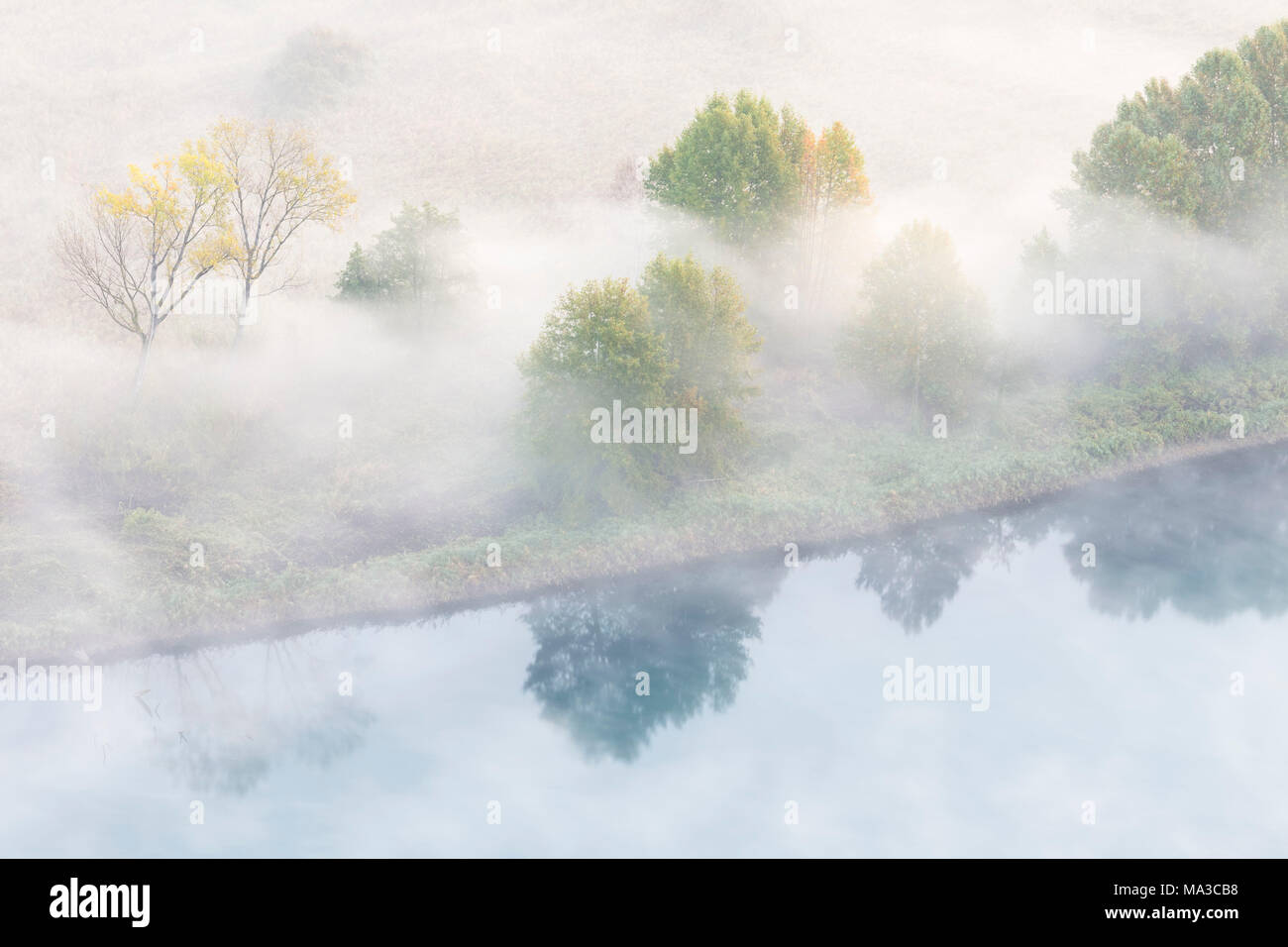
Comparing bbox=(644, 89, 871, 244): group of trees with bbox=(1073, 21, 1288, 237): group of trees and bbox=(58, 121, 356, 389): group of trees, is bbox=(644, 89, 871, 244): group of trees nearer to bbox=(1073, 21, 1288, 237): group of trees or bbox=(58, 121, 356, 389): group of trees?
bbox=(1073, 21, 1288, 237): group of trees

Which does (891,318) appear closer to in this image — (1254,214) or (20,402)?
(1254,214)

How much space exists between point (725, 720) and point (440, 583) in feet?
36.8

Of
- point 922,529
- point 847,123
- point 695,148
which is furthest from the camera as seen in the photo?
point 847,123

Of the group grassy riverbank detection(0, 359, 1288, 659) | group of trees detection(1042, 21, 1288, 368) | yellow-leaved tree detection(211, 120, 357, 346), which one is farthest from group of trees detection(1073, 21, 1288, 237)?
Answer: yellow-leaved tree detection(211, 120, 357, 346)

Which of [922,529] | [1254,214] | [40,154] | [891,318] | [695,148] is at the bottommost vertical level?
[922,529]

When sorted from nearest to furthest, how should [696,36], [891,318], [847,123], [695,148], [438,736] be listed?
1. [438,736]
2. [891,318]
3. [695,148]
4. [847,123]
5. [696,36]

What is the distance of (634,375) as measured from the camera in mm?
42406

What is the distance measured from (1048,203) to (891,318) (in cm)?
3240

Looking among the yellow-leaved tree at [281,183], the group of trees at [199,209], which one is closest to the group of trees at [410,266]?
the group of trees at [199,209]

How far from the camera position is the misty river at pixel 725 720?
30.6 meters

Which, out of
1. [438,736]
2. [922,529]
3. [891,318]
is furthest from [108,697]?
[891,318]

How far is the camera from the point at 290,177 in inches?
1854

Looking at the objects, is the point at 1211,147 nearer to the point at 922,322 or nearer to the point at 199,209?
the point at 922,322

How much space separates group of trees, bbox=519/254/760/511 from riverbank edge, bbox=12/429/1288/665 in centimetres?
274
